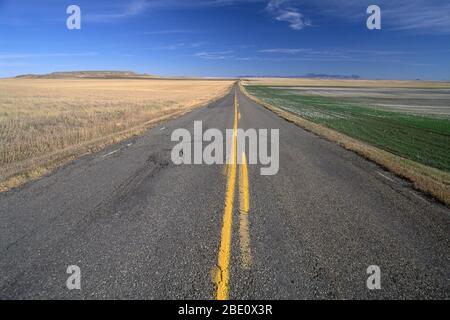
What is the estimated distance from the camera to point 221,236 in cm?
421

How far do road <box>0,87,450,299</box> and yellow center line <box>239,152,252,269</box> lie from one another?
0.08ft

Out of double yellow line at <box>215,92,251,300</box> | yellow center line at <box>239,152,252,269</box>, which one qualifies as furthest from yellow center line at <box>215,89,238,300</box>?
yellow center line at <box>239,152,252,269</box>

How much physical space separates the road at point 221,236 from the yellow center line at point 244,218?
0.02 meters

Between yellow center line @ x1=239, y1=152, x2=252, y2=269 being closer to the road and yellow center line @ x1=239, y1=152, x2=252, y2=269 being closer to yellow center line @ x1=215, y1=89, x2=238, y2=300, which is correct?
the road

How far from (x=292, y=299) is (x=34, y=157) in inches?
357

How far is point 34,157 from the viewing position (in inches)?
363

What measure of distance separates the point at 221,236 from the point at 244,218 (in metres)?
0.72

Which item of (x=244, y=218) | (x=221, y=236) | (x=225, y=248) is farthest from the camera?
(x=244, y=218)

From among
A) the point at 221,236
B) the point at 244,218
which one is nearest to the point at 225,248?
the point at 221,236

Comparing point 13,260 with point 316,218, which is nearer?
point 13,260

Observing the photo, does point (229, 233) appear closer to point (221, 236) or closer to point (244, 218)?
point (221, 236)
